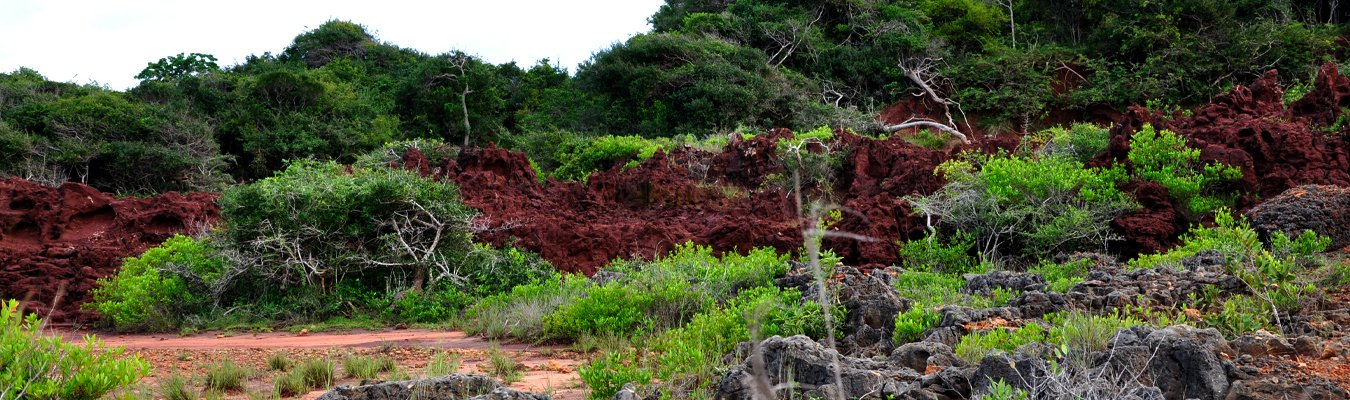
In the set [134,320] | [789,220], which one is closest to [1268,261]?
[789,220]

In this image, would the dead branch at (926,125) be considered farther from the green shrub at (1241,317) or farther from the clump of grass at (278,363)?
the clump of grass at (278,363)

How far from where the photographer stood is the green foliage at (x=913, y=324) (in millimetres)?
5875

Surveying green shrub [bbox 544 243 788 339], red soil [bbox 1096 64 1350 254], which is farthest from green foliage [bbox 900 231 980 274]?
green shrub [bbox 544 243 788 339]

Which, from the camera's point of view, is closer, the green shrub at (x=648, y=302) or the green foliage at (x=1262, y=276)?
the green foliage at (x=1262, y=276)

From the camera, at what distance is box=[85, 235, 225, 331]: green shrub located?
10.4m

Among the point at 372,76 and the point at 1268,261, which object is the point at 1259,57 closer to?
the point at 1268,261

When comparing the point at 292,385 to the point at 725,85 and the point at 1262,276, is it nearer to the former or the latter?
the point at 1262,276

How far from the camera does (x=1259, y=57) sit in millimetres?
23047

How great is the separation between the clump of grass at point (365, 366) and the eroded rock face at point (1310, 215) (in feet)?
23.2

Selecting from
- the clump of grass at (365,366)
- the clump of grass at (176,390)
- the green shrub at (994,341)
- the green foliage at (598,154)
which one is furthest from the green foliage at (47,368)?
the green foliage at (598,154)

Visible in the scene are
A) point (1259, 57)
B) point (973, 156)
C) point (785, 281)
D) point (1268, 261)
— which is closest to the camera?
point (1268, 261)

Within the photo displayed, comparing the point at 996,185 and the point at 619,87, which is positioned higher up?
the point at 619,87

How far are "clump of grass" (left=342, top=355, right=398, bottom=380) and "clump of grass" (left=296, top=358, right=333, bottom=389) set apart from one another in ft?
0.62

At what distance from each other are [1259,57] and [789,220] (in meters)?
15.8
